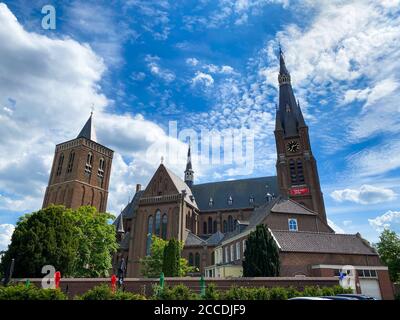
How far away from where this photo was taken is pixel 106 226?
3753 centimetres

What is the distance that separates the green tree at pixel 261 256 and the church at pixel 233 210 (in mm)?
1803

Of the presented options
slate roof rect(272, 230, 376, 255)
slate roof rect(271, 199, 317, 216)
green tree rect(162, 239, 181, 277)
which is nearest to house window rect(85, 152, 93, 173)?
green tree rect(162, 239, 181, 277)

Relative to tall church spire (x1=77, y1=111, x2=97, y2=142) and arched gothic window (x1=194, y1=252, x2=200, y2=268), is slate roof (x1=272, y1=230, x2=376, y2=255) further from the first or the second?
tall church spire (x1=77, y1=111, x2=97, y2=142)

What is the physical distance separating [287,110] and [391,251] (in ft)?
92.2

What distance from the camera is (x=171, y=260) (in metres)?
32.3

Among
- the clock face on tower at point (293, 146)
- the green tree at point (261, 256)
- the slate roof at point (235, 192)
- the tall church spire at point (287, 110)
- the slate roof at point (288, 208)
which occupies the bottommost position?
the green tree at point (261, 256)

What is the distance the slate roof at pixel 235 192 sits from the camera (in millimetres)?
55125

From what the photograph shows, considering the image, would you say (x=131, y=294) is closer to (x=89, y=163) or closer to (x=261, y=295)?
(x=261, y=295)

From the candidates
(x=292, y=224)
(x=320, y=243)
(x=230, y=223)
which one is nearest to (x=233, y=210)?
(x=230, y=223)

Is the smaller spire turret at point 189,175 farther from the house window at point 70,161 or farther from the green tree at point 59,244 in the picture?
the green tree at point 59,244

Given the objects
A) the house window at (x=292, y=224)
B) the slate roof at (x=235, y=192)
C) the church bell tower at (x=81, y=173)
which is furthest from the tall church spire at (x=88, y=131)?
the house window at (x=292, y=224)

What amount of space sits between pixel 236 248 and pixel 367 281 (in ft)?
44.1
